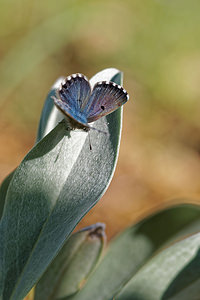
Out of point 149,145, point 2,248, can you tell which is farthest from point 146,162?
point 2,248

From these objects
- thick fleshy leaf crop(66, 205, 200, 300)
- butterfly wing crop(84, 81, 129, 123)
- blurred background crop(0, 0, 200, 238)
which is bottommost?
thick fleshy leaf crop(66, 205, 200, 300)

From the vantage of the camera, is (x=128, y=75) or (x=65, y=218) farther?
(x=128, y=75)

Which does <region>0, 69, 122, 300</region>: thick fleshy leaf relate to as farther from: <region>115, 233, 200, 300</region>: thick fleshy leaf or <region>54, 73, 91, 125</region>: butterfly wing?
<region>115, 233, 200, 300</region>: thick fleshy leaf

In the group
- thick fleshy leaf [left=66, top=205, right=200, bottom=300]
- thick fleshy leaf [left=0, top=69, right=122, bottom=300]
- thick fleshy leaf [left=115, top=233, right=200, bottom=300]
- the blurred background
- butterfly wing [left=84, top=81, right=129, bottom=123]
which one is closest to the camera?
thick fleshy leaf [left=0, top=69, right=122, bottom=300]

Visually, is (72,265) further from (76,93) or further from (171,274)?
(76,93)

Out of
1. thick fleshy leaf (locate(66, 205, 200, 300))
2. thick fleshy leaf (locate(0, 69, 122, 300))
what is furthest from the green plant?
thick fleshy leaf (locate(66, 205, 200, 300))

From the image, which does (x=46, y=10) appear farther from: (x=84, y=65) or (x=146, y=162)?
(x=146, y=162)

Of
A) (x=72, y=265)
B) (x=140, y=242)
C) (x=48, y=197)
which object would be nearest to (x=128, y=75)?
(x=140, y=242)
